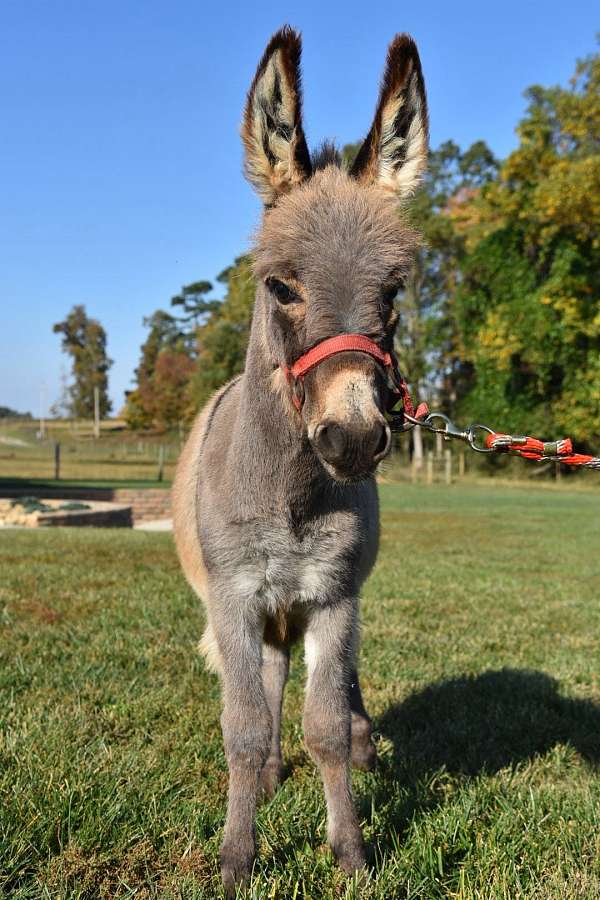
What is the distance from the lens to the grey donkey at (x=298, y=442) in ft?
8.05

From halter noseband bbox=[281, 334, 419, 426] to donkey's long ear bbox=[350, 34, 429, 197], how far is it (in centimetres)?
82

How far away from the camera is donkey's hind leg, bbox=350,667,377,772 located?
3.63 meters

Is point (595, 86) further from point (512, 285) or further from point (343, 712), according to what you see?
point (343, 712)

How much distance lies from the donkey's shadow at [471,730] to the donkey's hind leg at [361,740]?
0.09 metres

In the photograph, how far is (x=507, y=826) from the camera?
9.61ft

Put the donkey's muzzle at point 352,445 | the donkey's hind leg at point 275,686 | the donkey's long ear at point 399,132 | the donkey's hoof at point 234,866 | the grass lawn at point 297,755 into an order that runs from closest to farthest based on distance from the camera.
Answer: the donkey's muzzle at point 352,445, the donkey's hoof at point 234,866, the grass lawn at point 297,755, the donkey's long ear at point 399,132, the donkey's hind leg at point 275,686

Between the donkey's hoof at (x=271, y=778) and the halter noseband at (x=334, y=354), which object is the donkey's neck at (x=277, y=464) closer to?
the halter noseband at (x=334, y=354)

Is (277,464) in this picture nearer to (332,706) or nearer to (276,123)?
(332,706)

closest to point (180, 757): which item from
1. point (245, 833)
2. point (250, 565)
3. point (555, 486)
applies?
point (245, 833)

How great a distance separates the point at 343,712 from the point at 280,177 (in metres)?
2.12

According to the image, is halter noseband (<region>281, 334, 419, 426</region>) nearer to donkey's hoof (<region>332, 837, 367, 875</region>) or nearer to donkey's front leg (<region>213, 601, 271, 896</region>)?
donkey's front leg (<region>213, 601, 271, 896</region>)

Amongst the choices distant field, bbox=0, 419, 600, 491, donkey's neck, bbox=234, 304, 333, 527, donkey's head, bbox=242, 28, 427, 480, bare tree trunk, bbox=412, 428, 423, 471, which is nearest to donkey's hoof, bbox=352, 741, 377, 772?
donkey's neck, bbox=234, 304, 333, 527

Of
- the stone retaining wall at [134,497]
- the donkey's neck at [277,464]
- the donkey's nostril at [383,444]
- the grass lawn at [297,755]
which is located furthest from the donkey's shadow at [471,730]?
the stone retaining wall at [134,497]

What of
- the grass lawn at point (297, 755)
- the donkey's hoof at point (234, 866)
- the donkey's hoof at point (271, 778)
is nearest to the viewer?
the donkey's hoof at point (234, 866)
